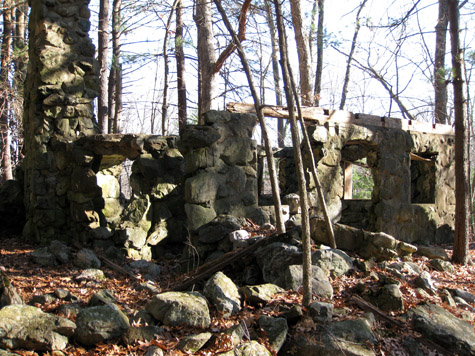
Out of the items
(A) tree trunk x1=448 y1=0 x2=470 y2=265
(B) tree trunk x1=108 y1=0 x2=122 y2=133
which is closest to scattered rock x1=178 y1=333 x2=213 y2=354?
(A) tree trunk x1=448 y1=0 x2=470 y2=265

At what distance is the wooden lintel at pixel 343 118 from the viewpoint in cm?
815

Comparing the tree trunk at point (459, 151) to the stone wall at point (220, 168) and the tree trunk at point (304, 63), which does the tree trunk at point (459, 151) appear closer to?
the stone wall at point (220, 168)

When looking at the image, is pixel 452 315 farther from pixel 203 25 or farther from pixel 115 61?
pixel 115 61

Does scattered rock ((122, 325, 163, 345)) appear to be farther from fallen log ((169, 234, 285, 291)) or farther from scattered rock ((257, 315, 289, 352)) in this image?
fallen log ((169, 234, 285, 291))

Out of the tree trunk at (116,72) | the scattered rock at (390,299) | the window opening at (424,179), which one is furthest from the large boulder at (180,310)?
the tree trunk at (116,72)

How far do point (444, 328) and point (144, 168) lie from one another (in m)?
6.11

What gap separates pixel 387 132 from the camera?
32.3ft

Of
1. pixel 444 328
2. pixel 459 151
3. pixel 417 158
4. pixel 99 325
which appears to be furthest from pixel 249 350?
pixel 417 158

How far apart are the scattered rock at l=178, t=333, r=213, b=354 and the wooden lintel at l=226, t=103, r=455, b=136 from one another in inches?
183

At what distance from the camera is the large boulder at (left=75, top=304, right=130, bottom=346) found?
400 centimetres

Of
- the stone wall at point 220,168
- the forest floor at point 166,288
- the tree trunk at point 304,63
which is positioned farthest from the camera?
the tree trunk at point 304,63

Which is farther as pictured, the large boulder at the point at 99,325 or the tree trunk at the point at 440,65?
the tree trunk at the point at 440,65

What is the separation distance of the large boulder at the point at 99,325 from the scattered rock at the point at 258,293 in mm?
1336

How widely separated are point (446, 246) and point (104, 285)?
732 cm
